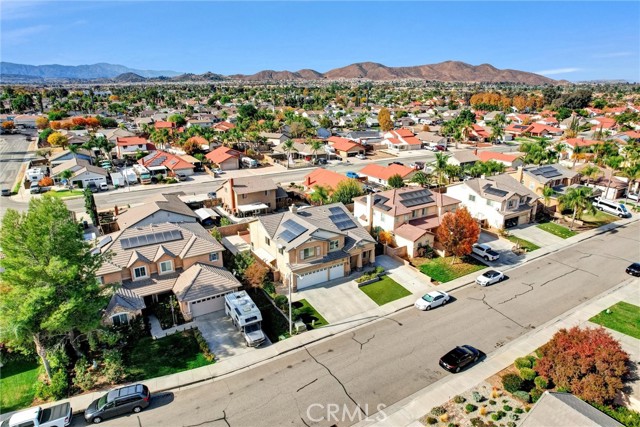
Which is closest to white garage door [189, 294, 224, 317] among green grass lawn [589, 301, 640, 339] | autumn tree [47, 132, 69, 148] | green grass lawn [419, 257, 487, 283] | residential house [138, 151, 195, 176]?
green grass lawn [419, 257, 487, 283]

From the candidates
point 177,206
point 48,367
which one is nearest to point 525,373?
point 48,367

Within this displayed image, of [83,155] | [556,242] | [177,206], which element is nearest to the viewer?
[177,206]

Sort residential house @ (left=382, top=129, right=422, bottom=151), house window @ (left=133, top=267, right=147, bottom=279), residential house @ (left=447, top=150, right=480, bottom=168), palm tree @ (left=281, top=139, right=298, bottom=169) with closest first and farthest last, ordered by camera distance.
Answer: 1. house window @ (left=133, top=267, right=147, bottom=279)
2. residential house @ (left=447, top=150, right=480, bottom=168)
3. palm tree @ (left=281, top=139, right=298, bottom=169)
4. residential house @ (left=382, top=129, right=422, bottom=151)

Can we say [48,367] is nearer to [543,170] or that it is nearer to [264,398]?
[264,398]

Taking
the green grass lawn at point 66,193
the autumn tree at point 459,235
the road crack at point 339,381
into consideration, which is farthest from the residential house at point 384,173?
the green grass lawn at point 66,193

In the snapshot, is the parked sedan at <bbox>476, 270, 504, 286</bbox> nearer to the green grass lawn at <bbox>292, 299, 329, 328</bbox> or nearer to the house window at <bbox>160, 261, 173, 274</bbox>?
the green grass lawn at <bbox>292, 299, 329, 328</bbox>

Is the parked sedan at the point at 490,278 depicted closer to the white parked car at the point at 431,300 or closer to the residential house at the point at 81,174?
the white parked car at the point at 431,300
